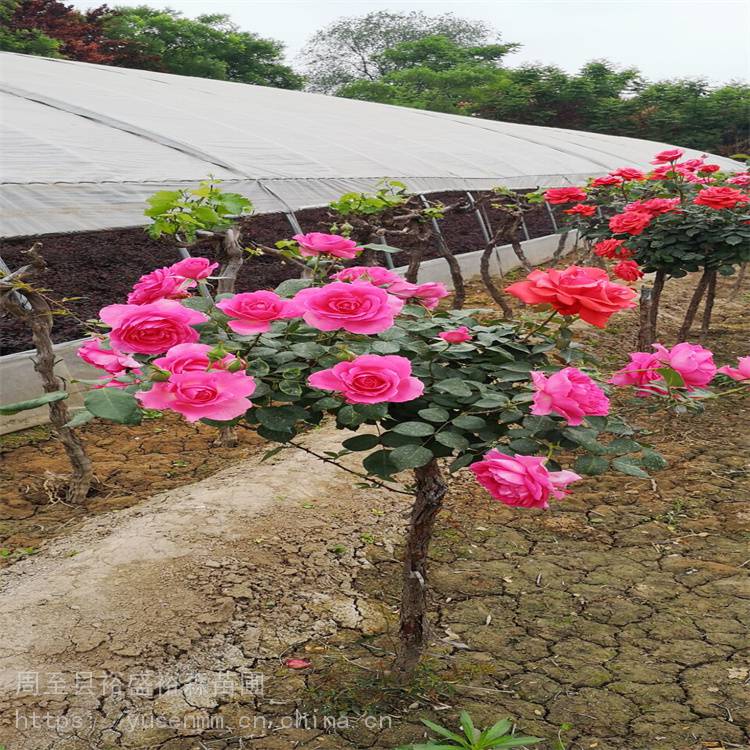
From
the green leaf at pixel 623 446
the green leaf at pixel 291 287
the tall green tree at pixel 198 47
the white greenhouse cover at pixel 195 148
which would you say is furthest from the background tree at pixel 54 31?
the green leaf at pixel 623 446

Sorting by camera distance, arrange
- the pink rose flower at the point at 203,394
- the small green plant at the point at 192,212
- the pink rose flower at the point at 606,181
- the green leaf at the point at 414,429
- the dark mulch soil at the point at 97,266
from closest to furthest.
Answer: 1. the pink rose flower at the point at 203,394
2. the green leaf at the point at 414,429
3. the small green plant at the point at 192,212
4. the dark mulch soil at the point at 97,266
5. the pink rose flower at the point at 606,181

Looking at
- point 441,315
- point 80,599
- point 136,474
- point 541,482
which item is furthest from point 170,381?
point 136,474

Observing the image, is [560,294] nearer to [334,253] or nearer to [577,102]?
[334,253]

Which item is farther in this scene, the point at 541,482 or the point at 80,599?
the point at 80,599

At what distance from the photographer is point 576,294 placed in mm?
1411

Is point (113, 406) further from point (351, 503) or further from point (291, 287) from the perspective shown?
point (351, 503)

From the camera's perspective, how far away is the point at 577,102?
2128cm

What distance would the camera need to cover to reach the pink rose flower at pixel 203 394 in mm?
1264

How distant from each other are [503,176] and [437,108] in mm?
14015

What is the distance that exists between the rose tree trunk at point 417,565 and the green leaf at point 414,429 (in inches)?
16.1

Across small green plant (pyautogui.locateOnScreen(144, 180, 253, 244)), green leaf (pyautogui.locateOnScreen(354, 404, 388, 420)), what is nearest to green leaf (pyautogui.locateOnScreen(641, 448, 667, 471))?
green leaf (pyautogui.locateOnScreen(354, 404, 388, 420))

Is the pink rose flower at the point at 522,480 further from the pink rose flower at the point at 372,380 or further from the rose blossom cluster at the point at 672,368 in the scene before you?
the rose blossom cluster at the point at 672,368

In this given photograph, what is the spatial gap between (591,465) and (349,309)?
0.55 m

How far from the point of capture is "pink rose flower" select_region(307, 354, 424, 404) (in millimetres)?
1324
